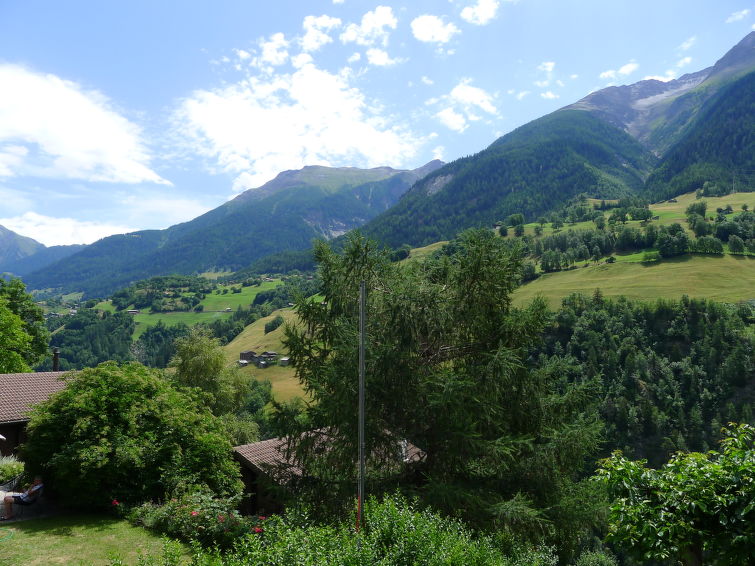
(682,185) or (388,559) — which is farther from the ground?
(682,185)

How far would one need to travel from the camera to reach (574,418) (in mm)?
16125

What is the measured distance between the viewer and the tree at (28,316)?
118ft

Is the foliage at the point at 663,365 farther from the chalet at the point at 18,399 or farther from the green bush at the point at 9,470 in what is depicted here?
the green bush at the point at 9,470

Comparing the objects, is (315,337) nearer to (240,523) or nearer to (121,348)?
(240,523)

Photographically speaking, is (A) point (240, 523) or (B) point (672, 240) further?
(B) point (672, 240)

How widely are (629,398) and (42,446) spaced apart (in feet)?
242

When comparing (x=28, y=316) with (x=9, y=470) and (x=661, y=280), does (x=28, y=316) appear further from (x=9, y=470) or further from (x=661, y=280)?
(x=661, y=280)

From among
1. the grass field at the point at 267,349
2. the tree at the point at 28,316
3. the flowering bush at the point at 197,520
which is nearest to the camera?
the flowering bush at the point at 197,520

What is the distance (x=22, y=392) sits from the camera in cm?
2267

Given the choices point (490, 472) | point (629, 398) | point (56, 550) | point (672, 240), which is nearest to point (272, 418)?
point (56, 550)

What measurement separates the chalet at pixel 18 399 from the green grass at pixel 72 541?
888cm

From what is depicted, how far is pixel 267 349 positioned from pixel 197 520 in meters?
105

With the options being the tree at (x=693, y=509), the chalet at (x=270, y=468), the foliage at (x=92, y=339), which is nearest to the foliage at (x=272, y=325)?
the foliage at (x=92, y=339)

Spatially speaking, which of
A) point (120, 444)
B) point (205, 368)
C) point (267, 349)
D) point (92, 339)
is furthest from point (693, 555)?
point (92, 339)
